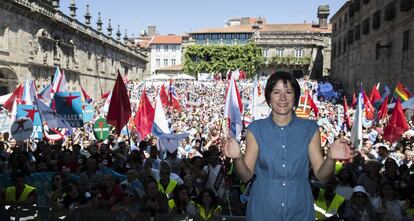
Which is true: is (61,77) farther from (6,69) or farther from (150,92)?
(150,92)

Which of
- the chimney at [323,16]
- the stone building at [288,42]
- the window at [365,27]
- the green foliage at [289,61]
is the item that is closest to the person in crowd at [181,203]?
the window at [365,27]

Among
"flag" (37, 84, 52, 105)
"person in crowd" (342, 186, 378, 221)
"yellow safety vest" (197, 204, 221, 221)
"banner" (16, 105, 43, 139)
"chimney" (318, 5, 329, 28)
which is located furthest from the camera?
"chimney" (318, 5, 329, 28)

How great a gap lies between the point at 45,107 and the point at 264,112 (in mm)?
7659

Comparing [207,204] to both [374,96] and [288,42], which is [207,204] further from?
[288,42]

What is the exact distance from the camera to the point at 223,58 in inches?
2940

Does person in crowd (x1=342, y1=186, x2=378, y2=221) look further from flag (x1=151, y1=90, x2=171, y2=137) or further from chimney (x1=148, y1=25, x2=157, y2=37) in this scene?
chimney (x1=148, y1=25, x2=157, y2=37)

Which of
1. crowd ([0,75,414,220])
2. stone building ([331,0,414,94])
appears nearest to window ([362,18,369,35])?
stone building ([331,0,414,94])

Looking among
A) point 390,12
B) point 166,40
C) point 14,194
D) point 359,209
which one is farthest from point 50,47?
point 166,40

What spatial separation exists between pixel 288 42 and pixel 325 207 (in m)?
70.3

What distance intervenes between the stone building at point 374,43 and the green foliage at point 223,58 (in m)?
24.0

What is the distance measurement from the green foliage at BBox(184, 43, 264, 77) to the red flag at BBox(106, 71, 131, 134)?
6283 centimetres

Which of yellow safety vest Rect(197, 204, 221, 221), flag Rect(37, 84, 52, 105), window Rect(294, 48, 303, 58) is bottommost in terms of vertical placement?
yellow safety vest Rect(197, 204, 221, 221)

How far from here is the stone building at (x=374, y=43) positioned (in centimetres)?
2566

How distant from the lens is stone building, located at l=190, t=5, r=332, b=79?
72938 millimetres
